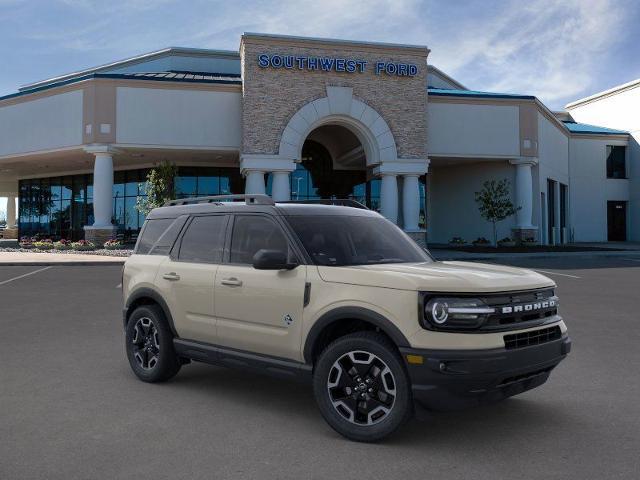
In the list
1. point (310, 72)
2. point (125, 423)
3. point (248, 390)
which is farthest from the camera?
point (310, 72)

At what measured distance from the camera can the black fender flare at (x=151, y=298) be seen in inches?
231

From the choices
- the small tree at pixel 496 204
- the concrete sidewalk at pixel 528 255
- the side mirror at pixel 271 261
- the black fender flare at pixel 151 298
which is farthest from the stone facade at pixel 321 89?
the side mirror at pixel 271 261

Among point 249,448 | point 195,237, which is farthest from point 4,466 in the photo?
point 195,237

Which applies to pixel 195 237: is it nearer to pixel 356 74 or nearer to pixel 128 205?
Answer: pixel 356 74

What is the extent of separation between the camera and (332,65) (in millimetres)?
29531

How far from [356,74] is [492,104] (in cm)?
841

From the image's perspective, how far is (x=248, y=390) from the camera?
573cm

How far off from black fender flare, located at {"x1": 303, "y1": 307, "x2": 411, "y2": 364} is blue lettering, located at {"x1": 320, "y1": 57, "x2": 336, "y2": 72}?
87.0ft

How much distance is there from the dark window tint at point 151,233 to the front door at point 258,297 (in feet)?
4.05

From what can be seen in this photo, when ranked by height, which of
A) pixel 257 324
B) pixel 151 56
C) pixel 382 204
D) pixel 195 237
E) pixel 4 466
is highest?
pixel 151 56

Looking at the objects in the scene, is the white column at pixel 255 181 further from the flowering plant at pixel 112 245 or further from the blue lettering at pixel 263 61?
the flowering plant at pixel 112 245

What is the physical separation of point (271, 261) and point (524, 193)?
103 feet

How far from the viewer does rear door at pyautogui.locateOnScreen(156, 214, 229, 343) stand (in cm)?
550

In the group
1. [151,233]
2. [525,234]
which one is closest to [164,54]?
[525,234]
